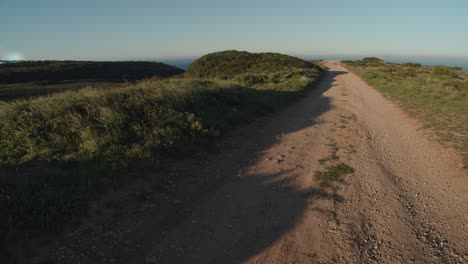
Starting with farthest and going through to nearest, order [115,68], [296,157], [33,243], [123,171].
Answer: [115,68]
[296,157]
[123,171]
[33,243]

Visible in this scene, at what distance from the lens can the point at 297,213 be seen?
4.20m

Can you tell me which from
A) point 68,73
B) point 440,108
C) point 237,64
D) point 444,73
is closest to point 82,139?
point 440,108

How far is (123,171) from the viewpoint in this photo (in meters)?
4.99

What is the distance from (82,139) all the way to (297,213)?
4736mm

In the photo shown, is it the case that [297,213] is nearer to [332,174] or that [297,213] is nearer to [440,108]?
[332,174]

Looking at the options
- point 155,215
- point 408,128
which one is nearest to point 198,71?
point 408,128

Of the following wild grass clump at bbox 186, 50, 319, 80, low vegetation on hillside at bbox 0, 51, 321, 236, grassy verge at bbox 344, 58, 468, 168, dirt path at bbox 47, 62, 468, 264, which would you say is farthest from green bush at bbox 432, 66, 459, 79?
low vegetation on hillside at bbox 0, 51, 321, 236

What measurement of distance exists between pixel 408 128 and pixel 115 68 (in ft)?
214

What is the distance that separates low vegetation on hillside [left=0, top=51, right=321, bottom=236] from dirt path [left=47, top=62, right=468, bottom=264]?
70cm

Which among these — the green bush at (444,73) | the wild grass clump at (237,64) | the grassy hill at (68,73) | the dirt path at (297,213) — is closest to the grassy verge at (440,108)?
the dirt path at (297,213)

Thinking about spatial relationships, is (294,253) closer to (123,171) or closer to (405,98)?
(123,171)

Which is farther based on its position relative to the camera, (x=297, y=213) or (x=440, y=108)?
(x=440, y=108)

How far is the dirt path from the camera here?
3355 mm

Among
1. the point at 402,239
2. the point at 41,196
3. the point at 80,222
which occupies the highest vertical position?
the point at 41,196
